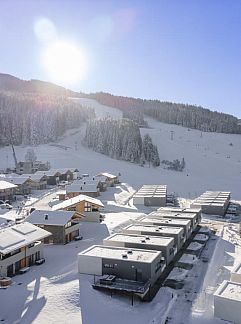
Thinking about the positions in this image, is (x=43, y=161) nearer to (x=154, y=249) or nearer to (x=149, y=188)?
(x=149, y=188)

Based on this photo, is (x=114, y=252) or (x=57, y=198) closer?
(x=114, y=252)

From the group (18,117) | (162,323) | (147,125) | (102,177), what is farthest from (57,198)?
(147,125)

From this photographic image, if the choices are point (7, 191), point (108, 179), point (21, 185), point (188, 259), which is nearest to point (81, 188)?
point (21, 185)

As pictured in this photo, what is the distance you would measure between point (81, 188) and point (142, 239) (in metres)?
29.9

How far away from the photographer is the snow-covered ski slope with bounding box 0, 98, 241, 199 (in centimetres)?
8569

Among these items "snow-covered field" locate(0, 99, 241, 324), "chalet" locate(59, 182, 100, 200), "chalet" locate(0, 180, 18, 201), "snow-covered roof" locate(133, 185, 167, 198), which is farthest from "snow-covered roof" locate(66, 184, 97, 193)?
"chalet" locate(0, 180, 18, 201)

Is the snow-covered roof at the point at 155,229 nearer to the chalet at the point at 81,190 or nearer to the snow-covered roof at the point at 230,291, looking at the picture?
the snow-covered roof at the point at 230,291

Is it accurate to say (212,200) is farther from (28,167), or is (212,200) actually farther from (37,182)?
(28,167)

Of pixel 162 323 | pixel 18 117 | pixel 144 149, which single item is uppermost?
pixel 18 117

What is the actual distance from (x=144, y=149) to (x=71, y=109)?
52799 mm

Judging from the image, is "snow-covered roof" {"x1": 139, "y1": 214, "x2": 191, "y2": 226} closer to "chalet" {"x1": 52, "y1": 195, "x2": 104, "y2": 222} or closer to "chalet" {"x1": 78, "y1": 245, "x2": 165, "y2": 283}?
"chalet" {"x1": 52, "y1": 195, "x2": 104, "y2": 222}

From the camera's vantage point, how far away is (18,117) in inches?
5138

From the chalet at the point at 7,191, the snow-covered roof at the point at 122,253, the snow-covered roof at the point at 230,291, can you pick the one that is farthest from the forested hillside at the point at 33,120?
the snow-covered roof at the point at 230,291

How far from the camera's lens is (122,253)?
2847 centimetres
